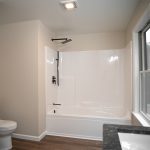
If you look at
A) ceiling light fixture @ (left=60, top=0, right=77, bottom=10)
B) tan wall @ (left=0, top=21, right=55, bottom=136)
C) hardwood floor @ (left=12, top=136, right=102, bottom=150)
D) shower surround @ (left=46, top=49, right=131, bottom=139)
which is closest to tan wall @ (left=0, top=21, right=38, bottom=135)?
tan wall @ (left=0, top=21, right=55, bottom=136)

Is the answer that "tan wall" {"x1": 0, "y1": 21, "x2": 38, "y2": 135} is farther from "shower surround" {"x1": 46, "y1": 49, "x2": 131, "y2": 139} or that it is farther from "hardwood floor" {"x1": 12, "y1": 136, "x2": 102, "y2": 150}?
"shower surround" {"x1": 46, "y1": 49, "x2": 131, "y2": 139}

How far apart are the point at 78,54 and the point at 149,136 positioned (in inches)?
112

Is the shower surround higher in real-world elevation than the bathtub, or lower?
higher

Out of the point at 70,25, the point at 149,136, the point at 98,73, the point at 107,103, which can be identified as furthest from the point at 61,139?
the point at 70,25

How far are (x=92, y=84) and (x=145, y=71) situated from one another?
164cm

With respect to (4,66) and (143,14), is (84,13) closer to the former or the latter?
(143,14)

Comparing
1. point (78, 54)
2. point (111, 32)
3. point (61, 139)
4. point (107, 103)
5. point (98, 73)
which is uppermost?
point (111, 32)

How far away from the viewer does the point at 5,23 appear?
116 inches

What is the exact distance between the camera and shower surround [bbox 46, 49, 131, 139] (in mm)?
3527

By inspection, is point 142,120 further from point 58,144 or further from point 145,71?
point 58,144

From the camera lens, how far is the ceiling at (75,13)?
7.07 feet

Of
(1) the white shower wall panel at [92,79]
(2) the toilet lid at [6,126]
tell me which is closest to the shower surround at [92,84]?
(1) the white shower wall panel at [92,79]

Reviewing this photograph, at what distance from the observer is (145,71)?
2215mm

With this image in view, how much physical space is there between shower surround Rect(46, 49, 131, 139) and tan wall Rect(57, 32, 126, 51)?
0.12 m
